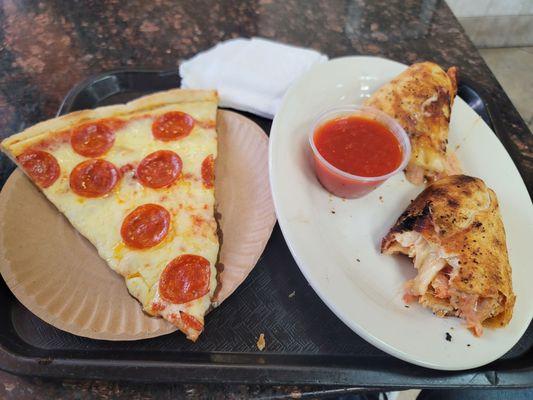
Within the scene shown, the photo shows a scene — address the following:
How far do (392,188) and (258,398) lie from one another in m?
1.14

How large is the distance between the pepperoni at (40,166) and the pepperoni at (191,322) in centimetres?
89

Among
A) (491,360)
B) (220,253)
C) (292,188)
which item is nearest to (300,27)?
(292,188)

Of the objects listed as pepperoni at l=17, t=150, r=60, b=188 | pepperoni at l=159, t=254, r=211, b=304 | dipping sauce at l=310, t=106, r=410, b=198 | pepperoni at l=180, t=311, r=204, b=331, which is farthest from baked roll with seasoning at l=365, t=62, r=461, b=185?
pepperoni at l=17, t=150, r=60, b=188

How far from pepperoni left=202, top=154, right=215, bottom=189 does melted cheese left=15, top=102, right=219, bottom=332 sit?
0.07ft

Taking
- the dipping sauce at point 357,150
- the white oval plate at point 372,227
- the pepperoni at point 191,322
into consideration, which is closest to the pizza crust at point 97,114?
the white oval plate at point 372,227

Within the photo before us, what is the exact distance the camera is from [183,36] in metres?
2.76

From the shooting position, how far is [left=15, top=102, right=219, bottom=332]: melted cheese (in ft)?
5.03

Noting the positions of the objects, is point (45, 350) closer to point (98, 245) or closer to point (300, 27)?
point (98, 245)

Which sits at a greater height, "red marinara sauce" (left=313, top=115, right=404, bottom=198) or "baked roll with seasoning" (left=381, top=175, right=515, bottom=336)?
"red marinara sauce" (left=313, top=115, right=404, bottom=198)

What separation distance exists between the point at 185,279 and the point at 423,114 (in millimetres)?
1415

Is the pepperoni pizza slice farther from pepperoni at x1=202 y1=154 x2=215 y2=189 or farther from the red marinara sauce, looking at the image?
the red marinara sauce

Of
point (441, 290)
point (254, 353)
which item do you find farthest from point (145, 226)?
point (441, 290)

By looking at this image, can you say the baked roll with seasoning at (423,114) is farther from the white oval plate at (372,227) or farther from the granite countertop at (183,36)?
the granite countertop at (183,36)

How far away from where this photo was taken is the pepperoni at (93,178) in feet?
5.81
